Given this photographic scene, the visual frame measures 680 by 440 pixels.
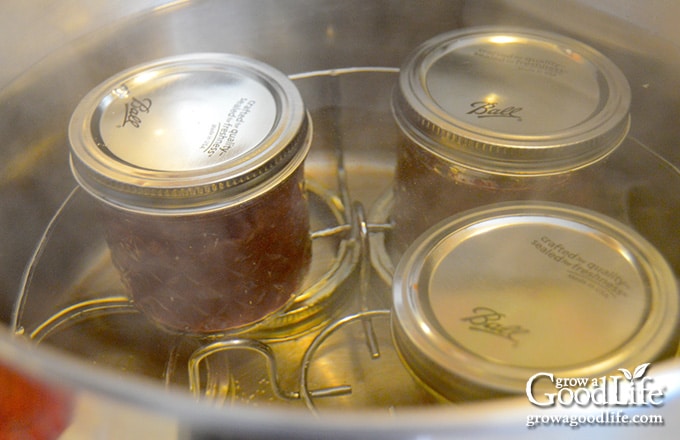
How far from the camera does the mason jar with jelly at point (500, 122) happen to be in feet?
1.64

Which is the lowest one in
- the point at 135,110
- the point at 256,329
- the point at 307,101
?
the point at 256,329

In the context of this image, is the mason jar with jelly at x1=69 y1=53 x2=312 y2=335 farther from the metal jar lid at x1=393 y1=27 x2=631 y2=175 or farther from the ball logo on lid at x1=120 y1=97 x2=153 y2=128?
the metal jar lid at x1=393 y1=27 x2=631 y2=175

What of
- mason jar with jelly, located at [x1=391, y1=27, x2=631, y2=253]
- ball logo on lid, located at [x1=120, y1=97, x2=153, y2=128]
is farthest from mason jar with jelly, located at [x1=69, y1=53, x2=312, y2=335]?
mason jar with jelly, located at [x1=391, y1=27, x2=631, y2=253]

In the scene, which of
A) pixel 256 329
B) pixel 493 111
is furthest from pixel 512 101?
pixel 256 329

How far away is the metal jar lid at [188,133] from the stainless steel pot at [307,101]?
0.12 m

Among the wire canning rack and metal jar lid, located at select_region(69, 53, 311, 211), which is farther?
the wire canning rack

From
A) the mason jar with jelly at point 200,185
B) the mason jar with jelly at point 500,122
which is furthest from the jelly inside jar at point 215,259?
the mason jar with jelly at point 500,122

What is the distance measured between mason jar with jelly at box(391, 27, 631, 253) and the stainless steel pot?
8 centimetres

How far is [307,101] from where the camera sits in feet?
2.56

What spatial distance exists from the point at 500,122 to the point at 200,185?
0.26 metres

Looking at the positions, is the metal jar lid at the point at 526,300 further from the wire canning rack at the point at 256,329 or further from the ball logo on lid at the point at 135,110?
the ball logo on lid at the point at 135,110

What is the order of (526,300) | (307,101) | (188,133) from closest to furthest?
(526,300) → (188,133) → (307,101)

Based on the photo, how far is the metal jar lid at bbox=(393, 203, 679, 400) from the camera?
37 cm

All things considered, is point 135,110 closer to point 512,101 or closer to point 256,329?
point 256,329
